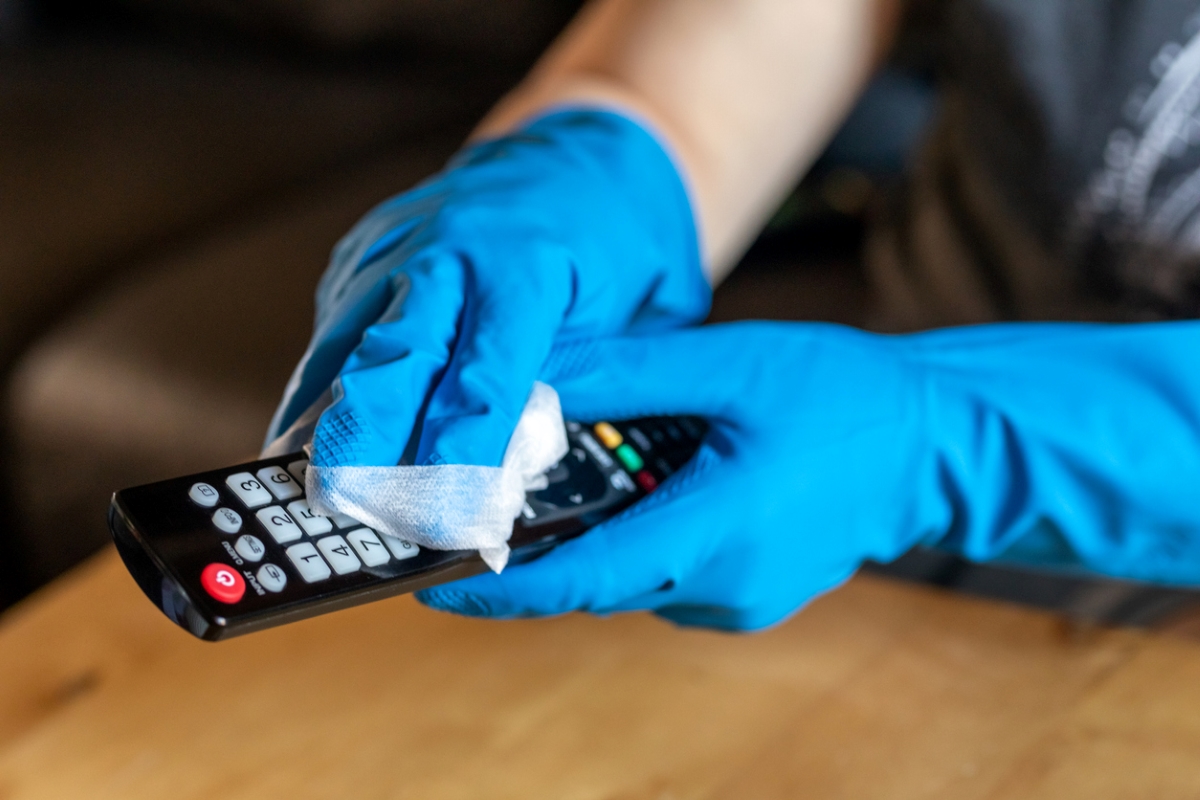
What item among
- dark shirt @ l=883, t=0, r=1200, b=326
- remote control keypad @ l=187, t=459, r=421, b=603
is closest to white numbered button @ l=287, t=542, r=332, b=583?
remote control keypad @ l=187, t=459, r=421, b=603

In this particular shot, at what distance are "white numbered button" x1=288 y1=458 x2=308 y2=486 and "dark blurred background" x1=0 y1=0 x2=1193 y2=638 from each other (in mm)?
413

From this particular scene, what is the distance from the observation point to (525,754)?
425 millimetres

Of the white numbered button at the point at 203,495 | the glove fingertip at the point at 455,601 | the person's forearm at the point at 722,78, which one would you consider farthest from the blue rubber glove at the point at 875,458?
the person's forearm at the point at 722,78

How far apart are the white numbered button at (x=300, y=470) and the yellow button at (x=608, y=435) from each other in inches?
4.9

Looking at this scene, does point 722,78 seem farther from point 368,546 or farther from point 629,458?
point 368,546

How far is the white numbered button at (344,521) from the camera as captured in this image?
0.35 metres

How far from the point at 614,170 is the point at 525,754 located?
305 mm

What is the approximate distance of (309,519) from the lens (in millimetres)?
342

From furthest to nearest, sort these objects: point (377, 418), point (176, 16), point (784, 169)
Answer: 1. point (176, 16)
2. point (784, 169)
3. point (377, 418)

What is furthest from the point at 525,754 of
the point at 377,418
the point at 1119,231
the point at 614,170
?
the point at 1119,231

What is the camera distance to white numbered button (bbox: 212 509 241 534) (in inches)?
12.6

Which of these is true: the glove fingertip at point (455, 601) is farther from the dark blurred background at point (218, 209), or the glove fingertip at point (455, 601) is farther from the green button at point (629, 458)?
the dark blurred background at point (218, 209)

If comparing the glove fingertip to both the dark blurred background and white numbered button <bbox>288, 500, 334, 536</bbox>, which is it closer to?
white numbered button <bbox>288, 500, 334, 536</bbox>

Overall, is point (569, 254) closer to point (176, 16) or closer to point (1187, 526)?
point (1187, 526)
